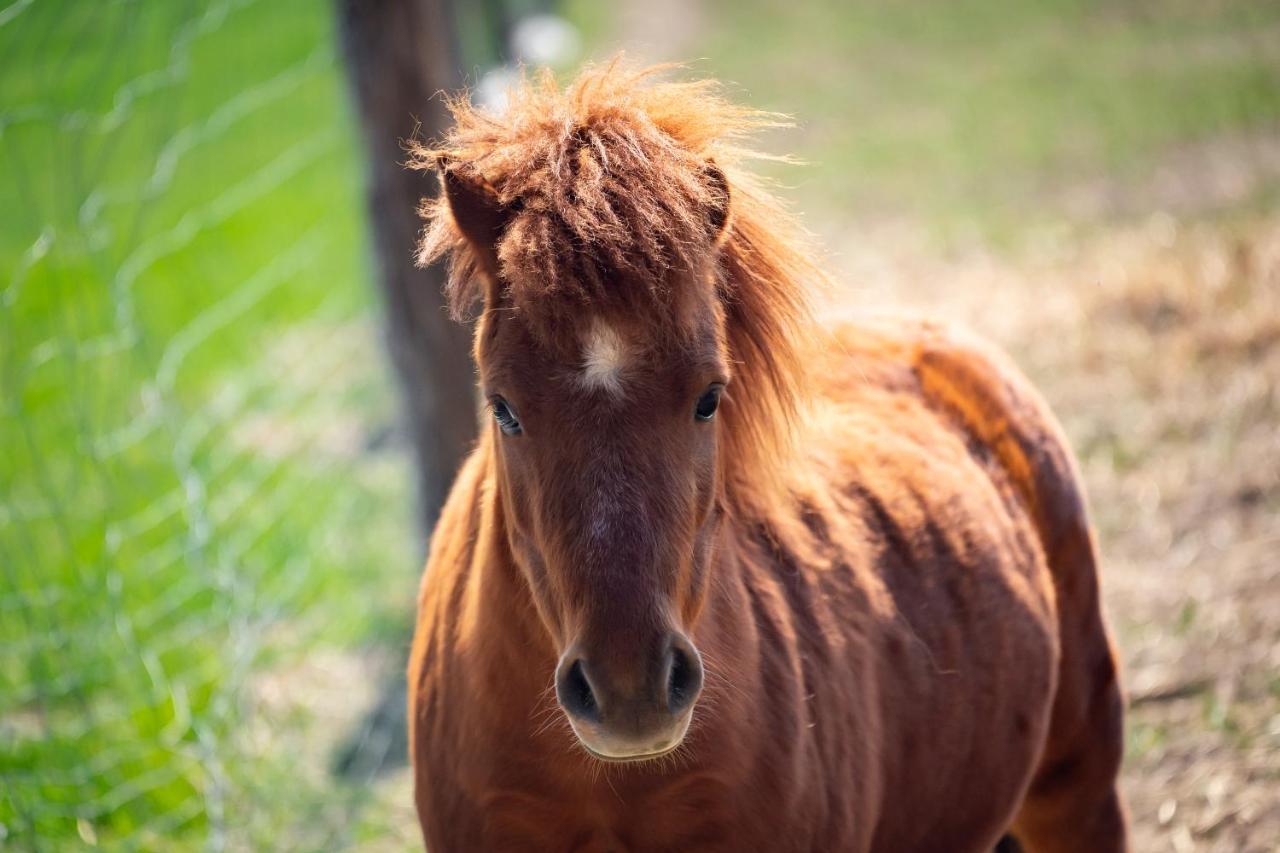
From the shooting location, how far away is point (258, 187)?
8406 mm

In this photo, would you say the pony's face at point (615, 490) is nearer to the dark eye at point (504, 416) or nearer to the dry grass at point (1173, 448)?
the dark eye at point (504, 416)

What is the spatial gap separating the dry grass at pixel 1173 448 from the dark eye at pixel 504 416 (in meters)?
0.74

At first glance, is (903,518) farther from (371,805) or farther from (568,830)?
(371,805)

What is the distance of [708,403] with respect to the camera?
188 centimetres

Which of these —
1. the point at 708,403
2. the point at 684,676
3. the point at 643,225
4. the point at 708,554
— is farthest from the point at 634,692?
the point at 643,225

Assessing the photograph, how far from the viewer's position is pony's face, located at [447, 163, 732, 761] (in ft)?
5.40

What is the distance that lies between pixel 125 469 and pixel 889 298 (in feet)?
13.3

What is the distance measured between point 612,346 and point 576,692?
19.7 inches

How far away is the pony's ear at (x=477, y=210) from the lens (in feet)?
6.22

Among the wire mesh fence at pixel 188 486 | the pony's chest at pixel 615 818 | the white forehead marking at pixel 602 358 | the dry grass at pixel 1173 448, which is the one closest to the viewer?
the white forehead marking at pixel 602 358

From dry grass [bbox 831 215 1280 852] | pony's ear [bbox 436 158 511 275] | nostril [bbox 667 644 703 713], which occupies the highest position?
pony's ear [bbox 436 158 511 275]

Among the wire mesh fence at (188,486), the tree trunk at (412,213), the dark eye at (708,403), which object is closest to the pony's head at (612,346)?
the dark eye at (708,403)

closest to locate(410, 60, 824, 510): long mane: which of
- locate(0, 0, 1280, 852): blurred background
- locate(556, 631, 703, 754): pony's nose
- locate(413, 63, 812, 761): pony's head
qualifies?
locate(413, 63, 812, 761): pony's head

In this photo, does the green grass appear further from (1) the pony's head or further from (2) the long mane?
(1) the pony's head
